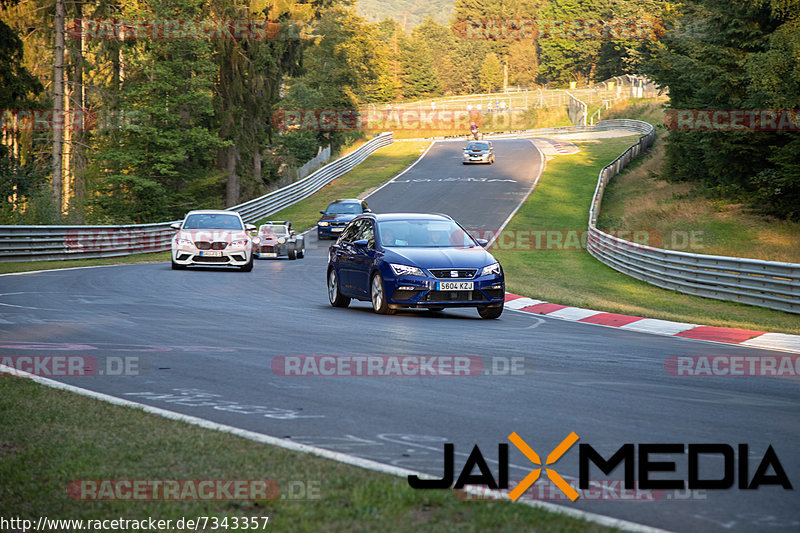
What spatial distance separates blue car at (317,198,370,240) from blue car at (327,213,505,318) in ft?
70.9

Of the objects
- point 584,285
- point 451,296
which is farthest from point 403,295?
point 584,285

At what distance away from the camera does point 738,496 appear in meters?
4.77

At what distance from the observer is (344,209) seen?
38.5 m

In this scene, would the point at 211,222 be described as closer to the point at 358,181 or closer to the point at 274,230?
the point at 274,230

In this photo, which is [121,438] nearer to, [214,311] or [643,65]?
[214,311]

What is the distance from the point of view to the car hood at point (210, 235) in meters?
24.0

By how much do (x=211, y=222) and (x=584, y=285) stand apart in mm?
10263

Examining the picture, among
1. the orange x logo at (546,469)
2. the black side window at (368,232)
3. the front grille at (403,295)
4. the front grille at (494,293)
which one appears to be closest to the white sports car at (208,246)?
the black side window at (368,232)

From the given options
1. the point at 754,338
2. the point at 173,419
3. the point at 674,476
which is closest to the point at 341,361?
the point at 173,419

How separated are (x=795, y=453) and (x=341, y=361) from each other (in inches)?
187

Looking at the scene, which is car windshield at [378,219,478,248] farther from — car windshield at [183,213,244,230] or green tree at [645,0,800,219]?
green tree at [645,0,800,219]

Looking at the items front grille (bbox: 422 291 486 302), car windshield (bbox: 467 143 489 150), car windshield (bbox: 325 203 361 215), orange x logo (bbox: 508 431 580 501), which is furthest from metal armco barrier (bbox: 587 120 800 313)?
car windshield (bbox: 467 143 489 150)

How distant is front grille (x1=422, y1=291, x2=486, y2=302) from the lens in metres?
13.7

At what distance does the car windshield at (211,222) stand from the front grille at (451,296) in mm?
12321
